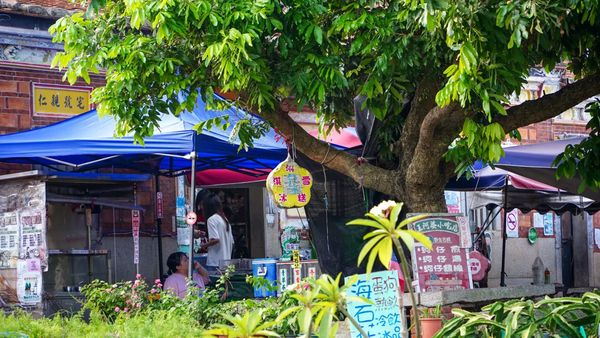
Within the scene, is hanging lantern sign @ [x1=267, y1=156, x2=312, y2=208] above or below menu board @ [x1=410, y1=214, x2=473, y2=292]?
above

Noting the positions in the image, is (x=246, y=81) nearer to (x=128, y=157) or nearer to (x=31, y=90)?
(x=128, y=157)

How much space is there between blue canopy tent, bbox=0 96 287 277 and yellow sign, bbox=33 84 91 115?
4.62 feet

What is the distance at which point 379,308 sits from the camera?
8.02m

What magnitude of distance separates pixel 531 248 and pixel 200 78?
13335 mm

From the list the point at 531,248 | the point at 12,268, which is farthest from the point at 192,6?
the point at 531,248

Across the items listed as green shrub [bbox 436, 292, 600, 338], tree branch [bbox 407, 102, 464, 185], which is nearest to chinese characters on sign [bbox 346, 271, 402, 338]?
tree branch [bbox 407, 102, 464, 185]

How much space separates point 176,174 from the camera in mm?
13430

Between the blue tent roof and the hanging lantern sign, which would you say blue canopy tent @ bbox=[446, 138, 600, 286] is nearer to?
the hanging lantern sign

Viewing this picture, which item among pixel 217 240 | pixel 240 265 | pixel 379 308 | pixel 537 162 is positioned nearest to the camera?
pixel 379 308

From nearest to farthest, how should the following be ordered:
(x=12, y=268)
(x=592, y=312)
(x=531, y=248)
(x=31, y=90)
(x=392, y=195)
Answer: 1. (x=592, y=312)
2. (x=392, y=195)
3. (x=12, y=268)
4. (x=31, y=90)
5. (x=531, y=248)

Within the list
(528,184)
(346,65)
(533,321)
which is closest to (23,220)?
(346,65)

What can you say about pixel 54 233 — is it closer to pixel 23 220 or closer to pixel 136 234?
pixel 136 234

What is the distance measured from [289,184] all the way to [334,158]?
0.56 metres

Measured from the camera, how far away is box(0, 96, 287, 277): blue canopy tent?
34.9ft
